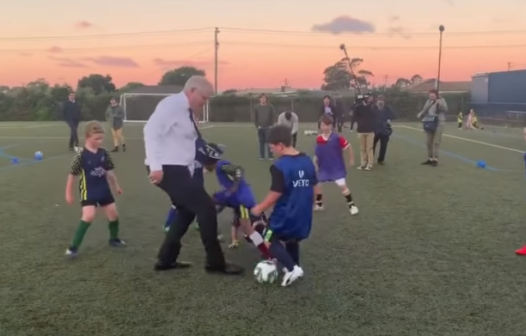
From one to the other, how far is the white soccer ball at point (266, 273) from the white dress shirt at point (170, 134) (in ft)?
4.02

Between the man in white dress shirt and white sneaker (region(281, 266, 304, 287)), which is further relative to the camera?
the man in white dress shirt

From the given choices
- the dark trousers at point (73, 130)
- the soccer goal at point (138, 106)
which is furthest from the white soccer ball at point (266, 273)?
the soccer goal at point (138, 106)

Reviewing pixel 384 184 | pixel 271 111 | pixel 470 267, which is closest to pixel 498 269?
pixel 470 267

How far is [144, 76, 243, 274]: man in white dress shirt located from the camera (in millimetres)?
5363

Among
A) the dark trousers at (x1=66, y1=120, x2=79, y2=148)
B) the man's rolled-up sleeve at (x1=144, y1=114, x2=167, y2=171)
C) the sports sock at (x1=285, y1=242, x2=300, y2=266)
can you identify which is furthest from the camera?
the dark trousers at (x1=66, y1=120, x2=79, y2=148)

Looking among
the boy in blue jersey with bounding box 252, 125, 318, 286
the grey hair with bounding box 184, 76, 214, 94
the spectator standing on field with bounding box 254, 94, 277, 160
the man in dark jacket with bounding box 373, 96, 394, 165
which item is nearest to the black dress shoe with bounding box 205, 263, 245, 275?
the boy in blue jersey with bounding box 252, 125, 318, 286

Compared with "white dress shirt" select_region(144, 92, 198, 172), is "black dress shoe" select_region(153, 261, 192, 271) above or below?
below

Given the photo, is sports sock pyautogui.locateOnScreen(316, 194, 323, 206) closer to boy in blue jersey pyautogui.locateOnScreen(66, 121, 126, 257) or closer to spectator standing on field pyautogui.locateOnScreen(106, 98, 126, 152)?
boy in blue jersey pyautogui.locateOnScreen(66, 121, 126, 257)

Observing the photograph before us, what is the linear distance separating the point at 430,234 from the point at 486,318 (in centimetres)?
282

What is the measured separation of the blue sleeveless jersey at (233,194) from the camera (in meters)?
6.06

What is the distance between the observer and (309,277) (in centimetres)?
557

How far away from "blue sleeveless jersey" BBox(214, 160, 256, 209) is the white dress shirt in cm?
76

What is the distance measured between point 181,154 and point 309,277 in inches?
68.5

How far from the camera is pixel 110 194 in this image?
6469 millimetres
